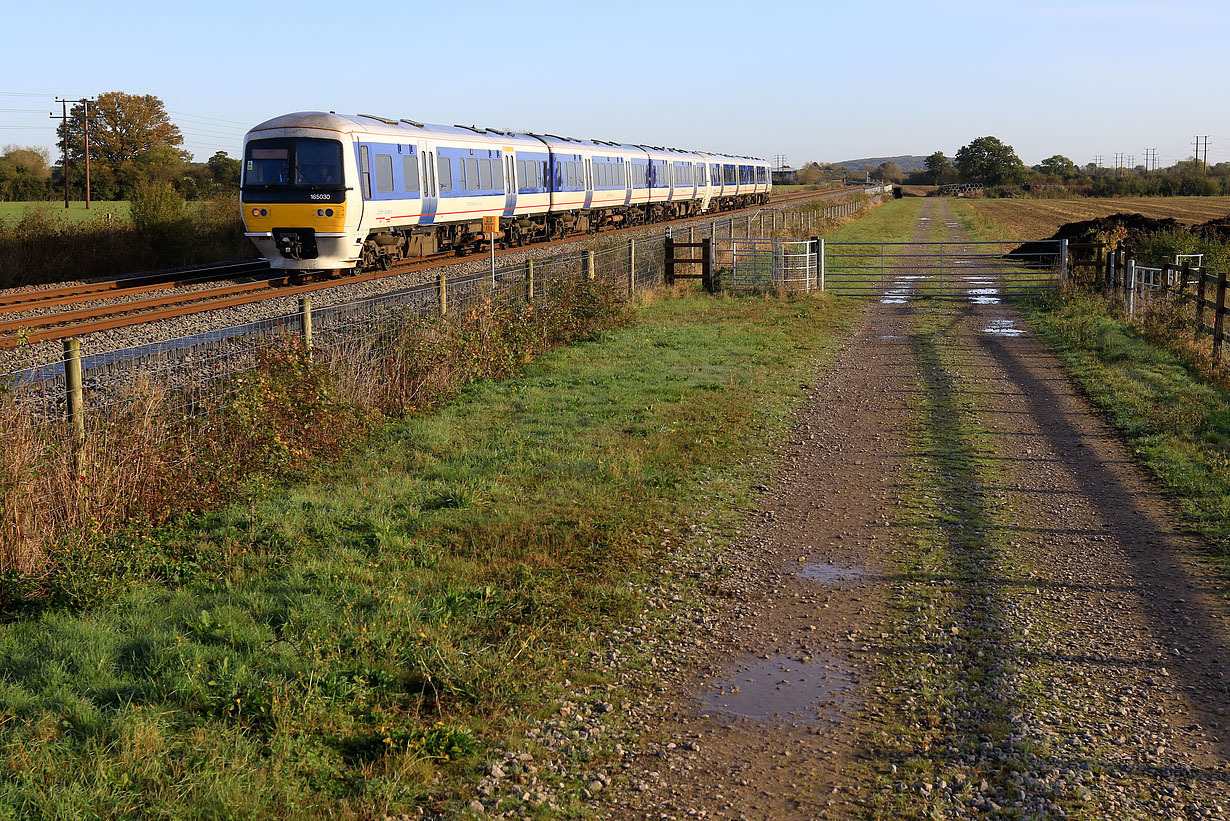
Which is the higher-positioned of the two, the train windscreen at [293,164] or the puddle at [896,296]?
the train windscreen at [293,164]

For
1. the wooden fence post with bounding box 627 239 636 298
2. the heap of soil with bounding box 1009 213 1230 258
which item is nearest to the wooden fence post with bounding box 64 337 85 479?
the wooden fence post with bounding box 627 239 636 298

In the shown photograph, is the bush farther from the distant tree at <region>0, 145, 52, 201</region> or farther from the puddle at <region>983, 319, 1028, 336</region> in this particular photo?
the distant tree at <region>0, 145, 52, 201</region>

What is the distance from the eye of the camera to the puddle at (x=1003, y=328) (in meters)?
19.5

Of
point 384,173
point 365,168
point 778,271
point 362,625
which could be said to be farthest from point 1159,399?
point 384,173

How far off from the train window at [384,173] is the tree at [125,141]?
154 ft

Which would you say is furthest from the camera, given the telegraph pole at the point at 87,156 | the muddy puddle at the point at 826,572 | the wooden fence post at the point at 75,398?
the telegraph pole at the point at 87,156

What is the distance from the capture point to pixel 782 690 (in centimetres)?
563

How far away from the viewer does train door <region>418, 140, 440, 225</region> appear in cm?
2594

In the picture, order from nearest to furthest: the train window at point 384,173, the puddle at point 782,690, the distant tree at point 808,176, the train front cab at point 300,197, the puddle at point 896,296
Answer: the puddle at point 782,690, the train front cab at point 300,197, the train window at point 384,173, the puddle at point 896,296, the distant tree at point 808,176

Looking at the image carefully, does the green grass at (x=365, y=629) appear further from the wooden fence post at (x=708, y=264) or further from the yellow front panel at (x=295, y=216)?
the wooden fence post at (x=708, y=264)

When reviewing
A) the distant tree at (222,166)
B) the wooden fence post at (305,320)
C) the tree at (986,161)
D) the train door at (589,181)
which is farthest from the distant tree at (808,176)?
the wooden fence post at (305,320)

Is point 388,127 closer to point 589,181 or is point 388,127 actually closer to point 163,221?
point 163,221

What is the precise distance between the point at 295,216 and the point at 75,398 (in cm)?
1548

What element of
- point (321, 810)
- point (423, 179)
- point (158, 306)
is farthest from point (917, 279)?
point (321, 810)
